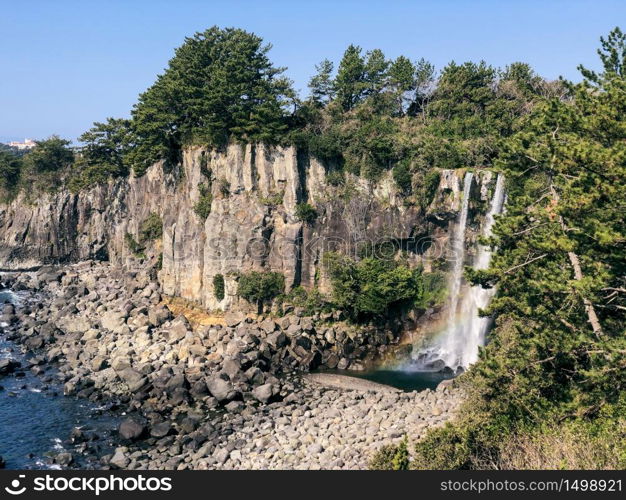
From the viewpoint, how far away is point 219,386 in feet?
112

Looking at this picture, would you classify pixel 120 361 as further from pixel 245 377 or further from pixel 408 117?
pixel 408 117

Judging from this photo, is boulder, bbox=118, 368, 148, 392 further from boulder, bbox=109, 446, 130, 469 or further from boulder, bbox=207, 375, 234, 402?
boulder, bbox=109, 446, 130, 469

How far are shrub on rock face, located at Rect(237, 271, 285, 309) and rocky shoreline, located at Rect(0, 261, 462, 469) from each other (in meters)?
2.11

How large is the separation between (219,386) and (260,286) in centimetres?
1262

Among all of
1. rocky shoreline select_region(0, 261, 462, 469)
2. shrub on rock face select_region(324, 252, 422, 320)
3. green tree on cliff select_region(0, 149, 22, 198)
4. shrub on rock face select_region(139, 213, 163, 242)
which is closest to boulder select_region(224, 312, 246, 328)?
rocky shoreline select_region(0, 261, 462, 469)

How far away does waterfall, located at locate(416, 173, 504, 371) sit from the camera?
39906 millimetres

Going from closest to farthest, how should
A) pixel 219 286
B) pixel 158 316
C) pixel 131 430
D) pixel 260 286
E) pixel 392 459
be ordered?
pixel 392 459 < pixel 131 430 < pixel 260 286 < pixel 158 316 < pixel 219 286

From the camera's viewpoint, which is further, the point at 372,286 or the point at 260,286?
the point at 260,286

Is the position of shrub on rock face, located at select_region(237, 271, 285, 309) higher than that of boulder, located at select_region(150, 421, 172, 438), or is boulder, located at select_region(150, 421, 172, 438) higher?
shrub on rock face, located at select_region(237, 271, 285, 309)

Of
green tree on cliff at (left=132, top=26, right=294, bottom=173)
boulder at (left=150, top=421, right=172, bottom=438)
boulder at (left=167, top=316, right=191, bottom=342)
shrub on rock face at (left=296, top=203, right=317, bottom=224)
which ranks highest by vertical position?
green tree on cliff at (left=132, top=26, right=294, bottom=173)

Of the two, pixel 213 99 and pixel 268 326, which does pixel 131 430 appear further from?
pixel 213 99

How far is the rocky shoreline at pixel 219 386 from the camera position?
2742 cm

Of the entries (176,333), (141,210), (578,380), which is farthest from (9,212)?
(578,380)

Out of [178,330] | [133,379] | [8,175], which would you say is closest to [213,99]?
[178,330]
